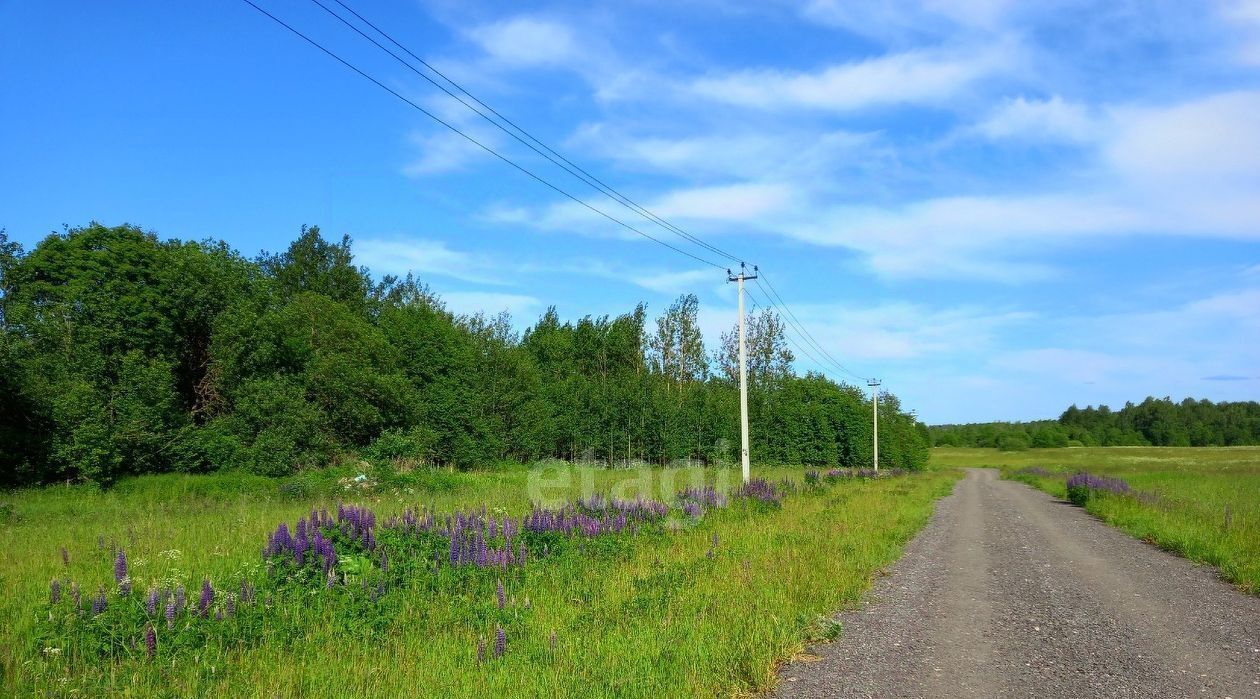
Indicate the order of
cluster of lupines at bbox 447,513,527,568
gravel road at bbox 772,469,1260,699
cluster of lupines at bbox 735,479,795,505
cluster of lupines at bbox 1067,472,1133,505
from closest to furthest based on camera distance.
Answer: gravel road at bbox 772,469,1260,699, cluster of lupines at bbox 447,513,527,568, cluster of lupines at bbox 735,479,795,505, cluster of lupines at bbox 1067,472,1133,505

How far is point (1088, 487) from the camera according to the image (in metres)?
24.4

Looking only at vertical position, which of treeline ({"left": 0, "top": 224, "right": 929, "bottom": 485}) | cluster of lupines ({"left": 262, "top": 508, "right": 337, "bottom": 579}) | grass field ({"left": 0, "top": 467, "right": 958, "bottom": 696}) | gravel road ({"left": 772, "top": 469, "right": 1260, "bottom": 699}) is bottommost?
gravel road ({"left": 772, "top": 469, "right": 1260, "bottom": 699})

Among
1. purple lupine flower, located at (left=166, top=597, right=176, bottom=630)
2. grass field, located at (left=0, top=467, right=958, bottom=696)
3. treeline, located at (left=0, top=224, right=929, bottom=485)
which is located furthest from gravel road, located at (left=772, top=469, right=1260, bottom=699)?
treeline, located at (left=0, top=224, right=929, bottom=485)

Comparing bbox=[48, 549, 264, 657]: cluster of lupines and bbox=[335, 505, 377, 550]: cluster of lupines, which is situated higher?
bbox=[335, 505, 377, 550]: cluster of lupines

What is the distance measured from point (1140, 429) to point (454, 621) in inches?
8077

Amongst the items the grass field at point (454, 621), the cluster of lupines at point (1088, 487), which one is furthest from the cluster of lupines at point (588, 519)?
the cluster of lupines at point (1088, 487)

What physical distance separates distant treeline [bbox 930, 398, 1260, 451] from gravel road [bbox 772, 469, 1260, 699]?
174813 millimetres

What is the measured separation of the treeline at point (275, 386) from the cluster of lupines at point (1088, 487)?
16.1 metres

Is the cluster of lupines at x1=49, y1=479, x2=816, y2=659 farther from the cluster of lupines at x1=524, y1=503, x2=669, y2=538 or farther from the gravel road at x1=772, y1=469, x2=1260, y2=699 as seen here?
the gravel road at x1=772, y1=469, x2=1260, y2=699

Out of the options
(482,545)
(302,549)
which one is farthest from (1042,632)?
(302,549)

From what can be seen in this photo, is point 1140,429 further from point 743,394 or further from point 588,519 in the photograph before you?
point 588,519

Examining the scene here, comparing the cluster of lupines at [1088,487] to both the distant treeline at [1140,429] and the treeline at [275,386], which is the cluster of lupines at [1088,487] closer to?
the treeline at [275,386]

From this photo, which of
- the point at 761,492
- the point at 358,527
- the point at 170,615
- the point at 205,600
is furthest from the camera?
the point at 761,492

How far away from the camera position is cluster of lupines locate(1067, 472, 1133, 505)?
2288cm
